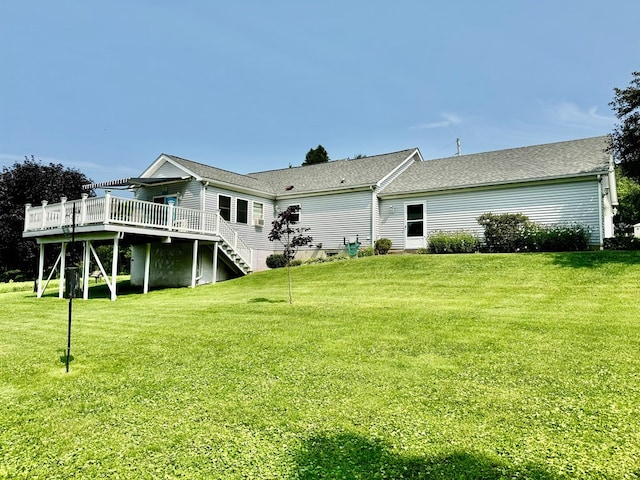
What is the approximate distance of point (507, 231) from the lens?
15258mm

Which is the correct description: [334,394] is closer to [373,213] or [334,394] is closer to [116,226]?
[116,226]

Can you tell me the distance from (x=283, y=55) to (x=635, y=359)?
1646 centimetres

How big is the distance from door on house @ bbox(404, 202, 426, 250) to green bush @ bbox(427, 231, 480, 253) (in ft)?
4.26

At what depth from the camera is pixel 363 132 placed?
3297 centimetres

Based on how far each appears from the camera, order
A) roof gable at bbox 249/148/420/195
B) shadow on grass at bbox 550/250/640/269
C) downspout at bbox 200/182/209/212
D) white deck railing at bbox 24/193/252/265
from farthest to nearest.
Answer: roof gable at bbox 249/148/420/195 < downspout at bbox 200/182/209/212 < white deck railing at bbox 24/193/252/265 < shadow on grass at bbox 550/250/640/269

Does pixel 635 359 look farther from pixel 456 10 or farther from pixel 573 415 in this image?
pixel 456 10

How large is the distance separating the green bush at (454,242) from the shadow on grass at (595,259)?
3.45 m

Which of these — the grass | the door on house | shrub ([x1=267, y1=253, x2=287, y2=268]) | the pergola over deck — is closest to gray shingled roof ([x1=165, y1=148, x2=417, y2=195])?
the door on house

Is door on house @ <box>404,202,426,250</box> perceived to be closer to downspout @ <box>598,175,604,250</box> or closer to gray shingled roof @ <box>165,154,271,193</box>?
downspout @ <box>598,175,604,250</box>

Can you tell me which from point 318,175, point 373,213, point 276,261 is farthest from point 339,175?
point 276,261

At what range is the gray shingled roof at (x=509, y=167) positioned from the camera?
15664 millimetres

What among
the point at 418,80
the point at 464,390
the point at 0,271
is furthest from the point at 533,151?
the point at 0,271

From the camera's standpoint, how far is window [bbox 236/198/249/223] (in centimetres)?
1931

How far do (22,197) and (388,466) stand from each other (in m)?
34.0
